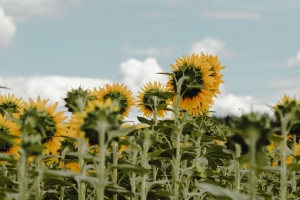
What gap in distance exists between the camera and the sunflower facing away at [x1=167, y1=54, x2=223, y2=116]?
4465mm

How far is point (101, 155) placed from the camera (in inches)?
80.3

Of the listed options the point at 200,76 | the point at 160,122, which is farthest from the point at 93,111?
the point at 200,76

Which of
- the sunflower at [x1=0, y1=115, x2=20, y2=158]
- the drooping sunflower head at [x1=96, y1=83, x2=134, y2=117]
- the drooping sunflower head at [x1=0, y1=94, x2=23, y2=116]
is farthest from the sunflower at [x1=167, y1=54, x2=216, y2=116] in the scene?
the drooping sunflower head at [x1=0, y1=94, x2=23, y2=116]

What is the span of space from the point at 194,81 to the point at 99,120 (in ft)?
7.61

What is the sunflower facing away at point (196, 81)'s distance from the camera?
4465 millimetres

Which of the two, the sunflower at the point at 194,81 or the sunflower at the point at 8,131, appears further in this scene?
the sunflower at the point at 194,81

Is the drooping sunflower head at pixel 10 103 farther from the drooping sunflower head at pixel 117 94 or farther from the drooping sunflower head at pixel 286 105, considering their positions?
the drooping sunflower head at pixel 286 105

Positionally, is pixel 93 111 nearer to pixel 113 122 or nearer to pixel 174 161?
pixel 113 122

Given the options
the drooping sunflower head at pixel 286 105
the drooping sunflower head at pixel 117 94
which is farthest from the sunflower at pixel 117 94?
the drooping sunflower head at pixel 286 105

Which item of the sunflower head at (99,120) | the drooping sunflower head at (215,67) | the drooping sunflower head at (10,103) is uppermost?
the drooping sunflower head at (215,67)

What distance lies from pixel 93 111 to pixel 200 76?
257cm

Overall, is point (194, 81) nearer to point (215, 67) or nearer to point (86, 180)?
point (215, 67)

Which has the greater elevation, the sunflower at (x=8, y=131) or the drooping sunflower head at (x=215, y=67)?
the drooping sunflower head at (x=215, y=67)

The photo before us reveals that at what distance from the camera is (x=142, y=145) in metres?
3.09
